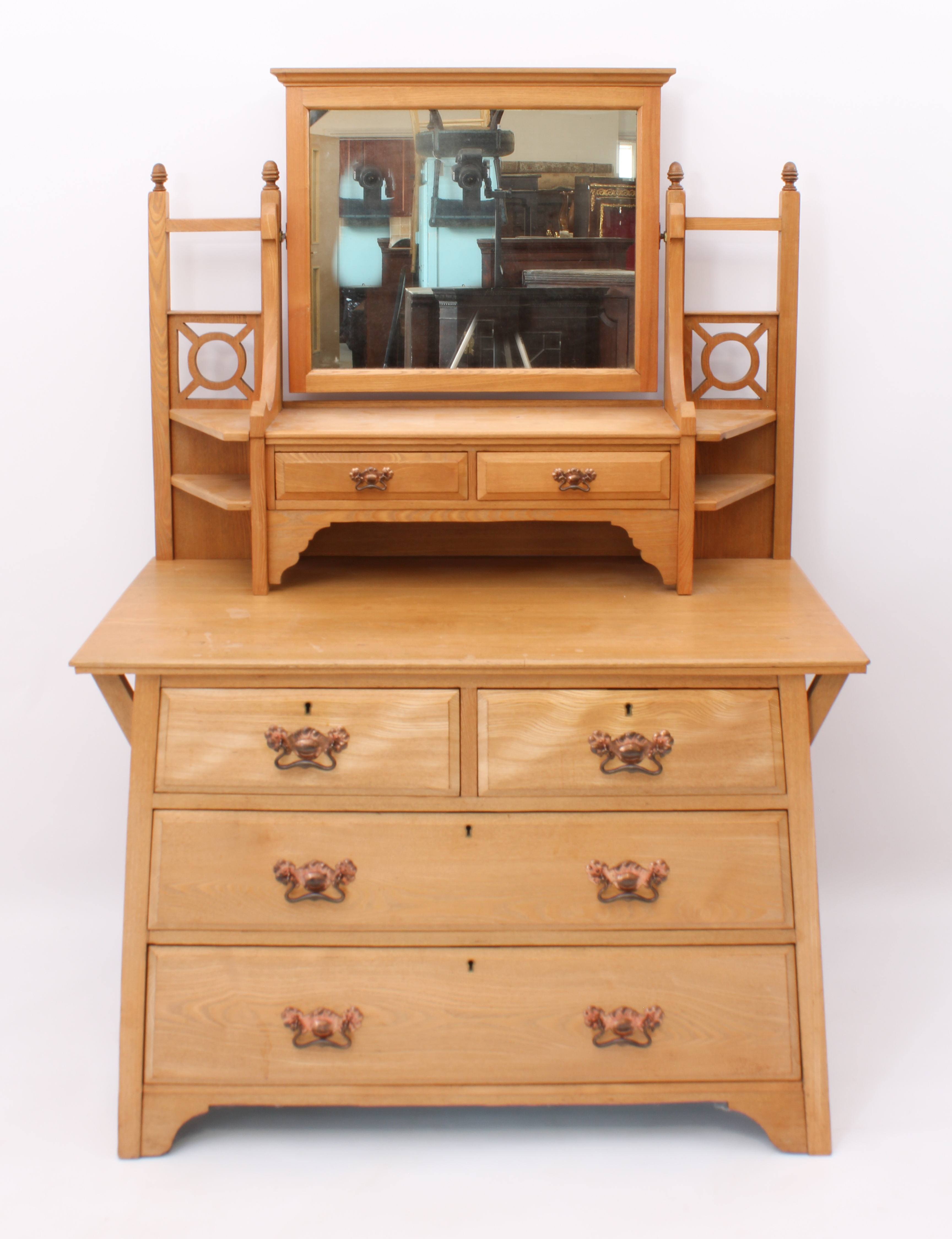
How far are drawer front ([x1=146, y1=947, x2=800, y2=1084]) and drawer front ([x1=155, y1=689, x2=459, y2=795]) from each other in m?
0.28

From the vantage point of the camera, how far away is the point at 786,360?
2.54m

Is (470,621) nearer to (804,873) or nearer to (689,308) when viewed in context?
(804,873)

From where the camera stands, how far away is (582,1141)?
7.15ft

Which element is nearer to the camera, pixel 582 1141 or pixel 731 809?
pixel 731 809

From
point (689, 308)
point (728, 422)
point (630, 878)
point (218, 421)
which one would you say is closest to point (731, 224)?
point (689, 308)

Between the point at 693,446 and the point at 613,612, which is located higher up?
the point at 693,446

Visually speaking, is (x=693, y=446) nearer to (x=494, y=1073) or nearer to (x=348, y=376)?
(x=348, y=376)

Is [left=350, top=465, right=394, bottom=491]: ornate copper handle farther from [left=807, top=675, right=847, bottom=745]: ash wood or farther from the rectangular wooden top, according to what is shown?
[left=807, top=675, right=847, bottom=745]: ash wood

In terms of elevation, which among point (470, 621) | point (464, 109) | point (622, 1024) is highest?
point (464, 109)

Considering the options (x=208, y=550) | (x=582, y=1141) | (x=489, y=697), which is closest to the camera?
(x=489, y=697)

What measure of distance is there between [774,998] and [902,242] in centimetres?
158

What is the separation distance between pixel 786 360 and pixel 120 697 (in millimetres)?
1481

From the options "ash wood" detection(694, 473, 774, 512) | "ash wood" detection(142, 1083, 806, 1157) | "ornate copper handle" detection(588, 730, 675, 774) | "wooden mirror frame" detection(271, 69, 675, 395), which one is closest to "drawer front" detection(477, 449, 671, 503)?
"ash wood" detection(694, 473, 774, 512)

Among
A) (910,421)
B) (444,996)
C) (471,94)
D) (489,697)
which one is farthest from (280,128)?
(444,996)
